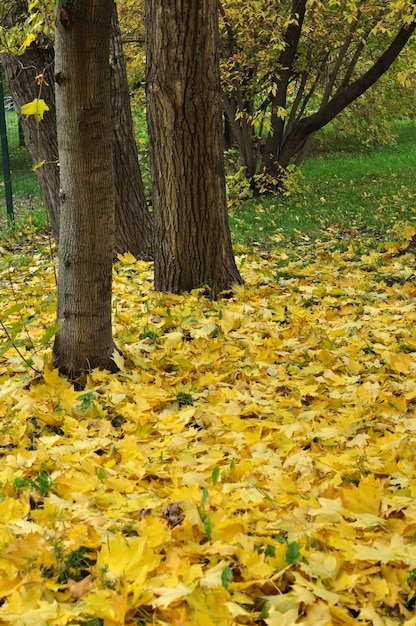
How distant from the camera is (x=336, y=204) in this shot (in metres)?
10.9

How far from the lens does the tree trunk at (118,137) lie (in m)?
6.44

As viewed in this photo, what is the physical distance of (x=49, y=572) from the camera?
6.63ft

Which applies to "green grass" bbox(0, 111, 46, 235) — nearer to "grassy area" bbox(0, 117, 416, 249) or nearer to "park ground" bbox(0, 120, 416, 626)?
"grassy area" bbox(0, 117, 416, 249)

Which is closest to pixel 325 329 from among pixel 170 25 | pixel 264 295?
pixel 264 295

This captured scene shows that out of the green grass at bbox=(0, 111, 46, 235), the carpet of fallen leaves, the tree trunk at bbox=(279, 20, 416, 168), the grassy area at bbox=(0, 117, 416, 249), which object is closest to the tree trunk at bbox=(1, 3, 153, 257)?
the grassy area at bbox=(0, 117, 416, 249)

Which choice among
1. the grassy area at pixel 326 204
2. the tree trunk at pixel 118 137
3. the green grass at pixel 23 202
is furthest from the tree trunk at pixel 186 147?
the green grass at pixel 23 202

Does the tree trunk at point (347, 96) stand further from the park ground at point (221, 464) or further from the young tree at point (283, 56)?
the park ground at point (221, 464)

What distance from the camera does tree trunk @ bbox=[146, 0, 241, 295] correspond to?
4.83m

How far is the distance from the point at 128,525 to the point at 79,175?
1869 millimetres

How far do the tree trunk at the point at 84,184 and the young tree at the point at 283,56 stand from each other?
7.58m

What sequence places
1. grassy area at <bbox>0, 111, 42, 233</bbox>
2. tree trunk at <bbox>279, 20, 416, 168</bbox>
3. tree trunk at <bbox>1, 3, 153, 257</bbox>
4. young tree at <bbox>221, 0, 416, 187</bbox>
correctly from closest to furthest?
tree trunk at <bbox>1, 3, 153, 257</bbox>, grassy area at <bbox>0, 111, 42, 233</bbox>, tree trunk at <bbox>279, 20, 416, 168</bbox>, young tree at <bbox>221, 0, 416, 187</bbox>

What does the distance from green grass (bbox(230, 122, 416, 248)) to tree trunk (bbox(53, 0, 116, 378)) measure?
431 centimetres

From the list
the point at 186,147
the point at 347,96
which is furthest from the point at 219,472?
the point at 347,96

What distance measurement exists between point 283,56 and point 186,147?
684 cm
